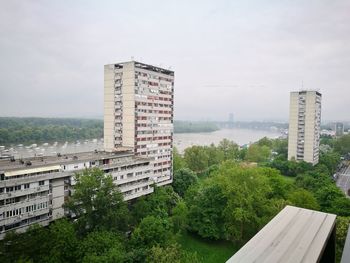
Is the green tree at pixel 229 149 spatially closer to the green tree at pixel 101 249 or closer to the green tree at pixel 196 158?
the green tree at pixel 196 158

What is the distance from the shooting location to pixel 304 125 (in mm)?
31016

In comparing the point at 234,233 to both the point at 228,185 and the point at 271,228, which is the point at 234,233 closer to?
the point at 228,185

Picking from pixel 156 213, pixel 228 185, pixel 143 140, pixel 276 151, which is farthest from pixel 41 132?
pixel 276 151

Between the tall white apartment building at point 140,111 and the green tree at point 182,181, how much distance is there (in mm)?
641

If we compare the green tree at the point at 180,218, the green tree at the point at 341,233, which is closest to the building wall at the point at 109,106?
the green tree at the point at 180,218

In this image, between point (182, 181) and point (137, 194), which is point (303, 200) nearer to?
point (182, 181)

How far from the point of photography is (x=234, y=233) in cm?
1174

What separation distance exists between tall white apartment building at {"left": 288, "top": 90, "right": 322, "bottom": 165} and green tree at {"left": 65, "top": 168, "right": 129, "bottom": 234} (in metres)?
26.2

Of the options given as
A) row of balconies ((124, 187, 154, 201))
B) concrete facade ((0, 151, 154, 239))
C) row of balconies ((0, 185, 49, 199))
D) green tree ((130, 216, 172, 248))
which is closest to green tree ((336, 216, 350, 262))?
green tree ((130, 216, 172, 248))

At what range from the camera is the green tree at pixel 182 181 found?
1903 centimetres

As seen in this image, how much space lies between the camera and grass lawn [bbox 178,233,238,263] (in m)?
11.3

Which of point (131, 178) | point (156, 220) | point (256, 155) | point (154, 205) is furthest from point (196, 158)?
point (156, 220)

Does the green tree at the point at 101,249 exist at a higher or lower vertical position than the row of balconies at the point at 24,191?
lower

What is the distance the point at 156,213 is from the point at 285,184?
312 inches
